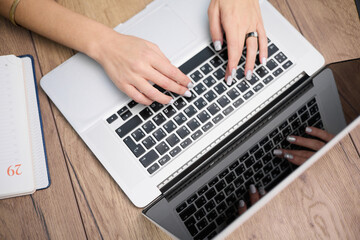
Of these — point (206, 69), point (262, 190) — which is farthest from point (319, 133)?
point (206, 69)

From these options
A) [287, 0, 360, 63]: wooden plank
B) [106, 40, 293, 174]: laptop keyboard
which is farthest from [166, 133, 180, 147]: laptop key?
[287, 0, 360, 63]: wooden plank

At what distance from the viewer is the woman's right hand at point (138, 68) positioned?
61 cm

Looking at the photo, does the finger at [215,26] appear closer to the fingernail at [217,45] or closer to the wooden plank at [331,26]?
the fingernail at [217,45]

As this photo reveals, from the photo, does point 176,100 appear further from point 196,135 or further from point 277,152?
point 277,152

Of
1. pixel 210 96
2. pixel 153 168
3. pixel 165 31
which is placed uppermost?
pixel 165 31

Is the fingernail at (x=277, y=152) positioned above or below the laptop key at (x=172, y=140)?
below

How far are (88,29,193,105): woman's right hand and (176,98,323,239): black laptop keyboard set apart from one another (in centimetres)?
17

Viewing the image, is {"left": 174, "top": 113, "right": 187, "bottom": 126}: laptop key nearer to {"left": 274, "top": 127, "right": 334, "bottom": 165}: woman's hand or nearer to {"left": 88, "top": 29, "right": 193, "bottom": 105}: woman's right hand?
{"left": 88, "top": 29, "right": 193, "bottom": 105}: woman's right hand

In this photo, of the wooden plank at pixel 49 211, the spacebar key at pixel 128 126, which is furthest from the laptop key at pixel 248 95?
the wooden plank at pixel 49 211

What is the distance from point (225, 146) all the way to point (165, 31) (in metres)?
0.27

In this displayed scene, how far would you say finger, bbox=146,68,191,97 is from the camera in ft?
1.99

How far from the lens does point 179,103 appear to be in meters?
0.62

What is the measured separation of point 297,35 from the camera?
25.9 inches

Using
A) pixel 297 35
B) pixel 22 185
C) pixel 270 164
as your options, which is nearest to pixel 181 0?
pixel 297 35
